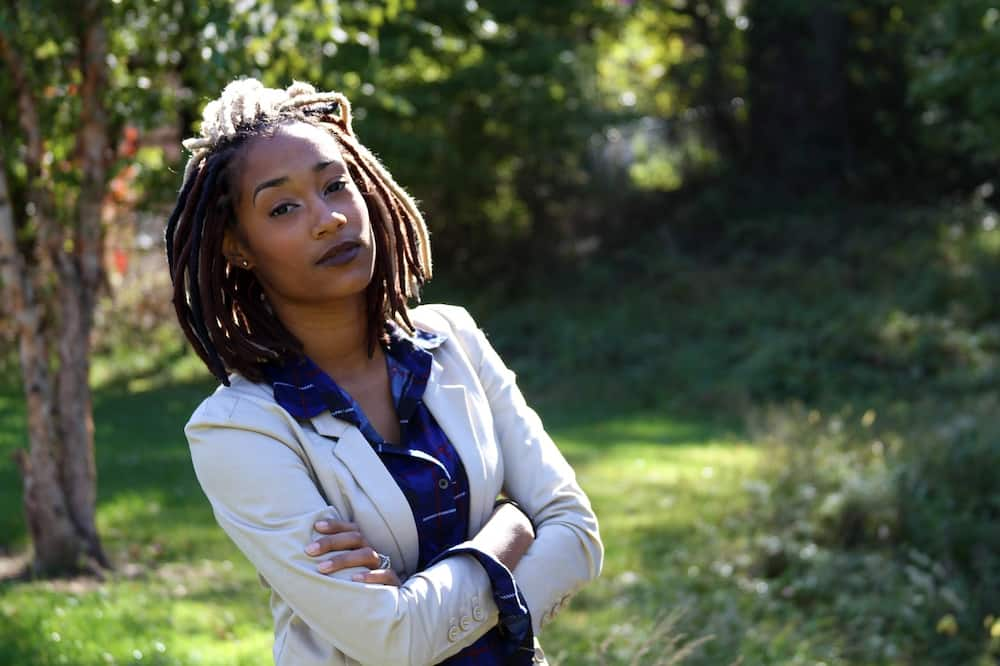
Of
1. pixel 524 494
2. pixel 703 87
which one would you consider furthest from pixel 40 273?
pixel 703 87

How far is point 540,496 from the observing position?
280 cm

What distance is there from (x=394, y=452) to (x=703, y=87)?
16580 mm

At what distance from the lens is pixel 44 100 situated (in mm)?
6816

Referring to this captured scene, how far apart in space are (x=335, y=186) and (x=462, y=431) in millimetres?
547

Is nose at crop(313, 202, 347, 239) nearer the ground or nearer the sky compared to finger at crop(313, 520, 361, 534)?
nearer the sky

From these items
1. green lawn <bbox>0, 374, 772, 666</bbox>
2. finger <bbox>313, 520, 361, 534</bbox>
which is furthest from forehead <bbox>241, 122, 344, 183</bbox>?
green lawn <bbox>0, 374, 772, 666</bbox>

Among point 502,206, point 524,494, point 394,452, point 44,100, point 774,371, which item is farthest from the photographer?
point 502,206

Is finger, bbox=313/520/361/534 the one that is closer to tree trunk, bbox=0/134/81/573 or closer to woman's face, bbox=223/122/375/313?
woman's face, bbox=223/122/375/313

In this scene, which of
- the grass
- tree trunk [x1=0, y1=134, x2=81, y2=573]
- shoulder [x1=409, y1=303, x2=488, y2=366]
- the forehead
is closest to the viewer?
the forehead

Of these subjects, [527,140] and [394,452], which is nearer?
[394,452]

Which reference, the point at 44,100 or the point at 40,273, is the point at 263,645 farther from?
the point at 44,100

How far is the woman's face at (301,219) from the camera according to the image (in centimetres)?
261

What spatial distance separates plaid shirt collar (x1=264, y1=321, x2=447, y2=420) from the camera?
257 cm

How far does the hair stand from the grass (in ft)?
4.63
